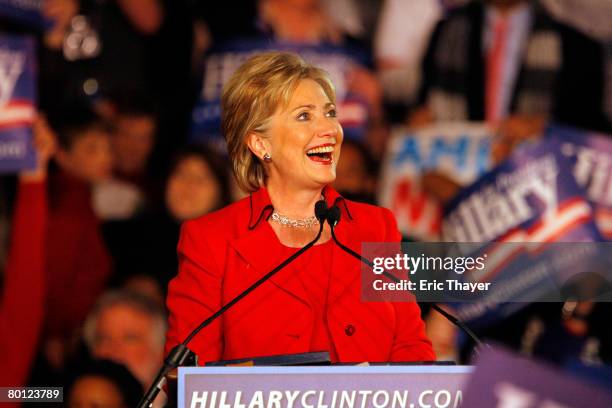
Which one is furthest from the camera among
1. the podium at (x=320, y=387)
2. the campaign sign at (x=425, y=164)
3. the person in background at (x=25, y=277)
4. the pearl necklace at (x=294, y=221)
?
the campaign sign at (x=425, y=164)

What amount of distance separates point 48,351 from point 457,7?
2.22 metres

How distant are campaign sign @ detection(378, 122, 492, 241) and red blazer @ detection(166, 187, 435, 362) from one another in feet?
7.50

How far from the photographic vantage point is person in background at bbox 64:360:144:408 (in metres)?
3.55

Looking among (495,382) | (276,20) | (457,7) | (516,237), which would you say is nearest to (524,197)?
(516,237)

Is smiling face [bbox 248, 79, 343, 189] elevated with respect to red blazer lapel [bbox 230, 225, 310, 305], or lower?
elevated

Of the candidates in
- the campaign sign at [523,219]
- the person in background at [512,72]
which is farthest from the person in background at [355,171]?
the campaign sign at [523,219]

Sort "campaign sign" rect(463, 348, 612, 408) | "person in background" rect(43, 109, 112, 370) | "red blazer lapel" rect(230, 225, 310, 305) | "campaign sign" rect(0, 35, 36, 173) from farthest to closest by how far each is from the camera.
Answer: "person in background" rect(43, 109, 112, 370), "campaign sign" rect(0, 35, 36, 173), "red blazer lapel" rect(230, 225, 310, 305), "campaign sign" rect(463, 348, 612, 408)

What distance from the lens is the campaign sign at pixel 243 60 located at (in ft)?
16.5

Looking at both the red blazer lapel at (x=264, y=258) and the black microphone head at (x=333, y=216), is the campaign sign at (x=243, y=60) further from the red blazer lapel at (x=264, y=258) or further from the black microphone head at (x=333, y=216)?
the black microphone head at (x=333, y=216)

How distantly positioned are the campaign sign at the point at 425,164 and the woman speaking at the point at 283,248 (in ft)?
7.14

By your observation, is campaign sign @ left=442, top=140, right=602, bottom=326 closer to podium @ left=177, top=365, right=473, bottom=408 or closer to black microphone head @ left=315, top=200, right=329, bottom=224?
black microphone head @ left=315, top=200, right=329, bottom=224

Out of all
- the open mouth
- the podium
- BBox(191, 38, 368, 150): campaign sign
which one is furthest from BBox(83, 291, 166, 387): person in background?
the podium

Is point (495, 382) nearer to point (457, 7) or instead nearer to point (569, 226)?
point (569, 226)

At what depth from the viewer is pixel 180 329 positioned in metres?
2.49
